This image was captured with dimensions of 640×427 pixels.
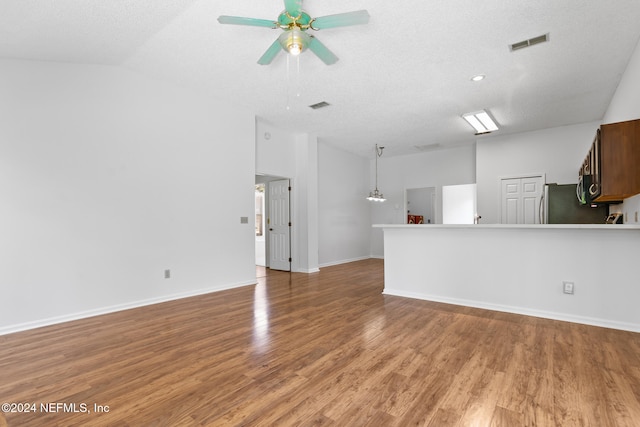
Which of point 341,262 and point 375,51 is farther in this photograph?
point 341,262

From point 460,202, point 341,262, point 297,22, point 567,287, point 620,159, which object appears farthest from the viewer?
point 460,202

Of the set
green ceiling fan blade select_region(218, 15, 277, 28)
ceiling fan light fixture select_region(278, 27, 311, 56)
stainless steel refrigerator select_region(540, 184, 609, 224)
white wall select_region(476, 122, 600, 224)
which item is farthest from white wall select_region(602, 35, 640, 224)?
green ceiling fan blade select_region(218, 15, 277, 28)

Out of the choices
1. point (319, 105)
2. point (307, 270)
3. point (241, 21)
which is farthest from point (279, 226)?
point (241, 21)

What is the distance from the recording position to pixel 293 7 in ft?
7.76

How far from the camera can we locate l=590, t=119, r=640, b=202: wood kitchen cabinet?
8.92ft

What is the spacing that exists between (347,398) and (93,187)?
148 inches

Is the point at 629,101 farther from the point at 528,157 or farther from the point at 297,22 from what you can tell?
the point at 297,22

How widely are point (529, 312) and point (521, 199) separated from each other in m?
3.97

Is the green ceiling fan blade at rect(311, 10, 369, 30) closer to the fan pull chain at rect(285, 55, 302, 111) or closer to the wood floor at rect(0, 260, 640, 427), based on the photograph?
the fan pull chain at rect(285, 55, 302, 111)

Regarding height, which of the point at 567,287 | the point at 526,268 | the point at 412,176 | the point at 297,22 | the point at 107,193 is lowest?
the point at 567,287

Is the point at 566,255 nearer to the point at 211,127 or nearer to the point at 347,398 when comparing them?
the point at 347,398

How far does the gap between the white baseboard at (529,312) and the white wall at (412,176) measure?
4.14 m

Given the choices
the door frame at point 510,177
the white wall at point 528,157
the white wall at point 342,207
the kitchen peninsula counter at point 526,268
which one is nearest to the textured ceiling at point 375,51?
the white wall at point 528,157

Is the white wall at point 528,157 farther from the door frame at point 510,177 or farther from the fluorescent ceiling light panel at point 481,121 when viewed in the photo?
the fluorescent ceiling light panel at point 481,121
